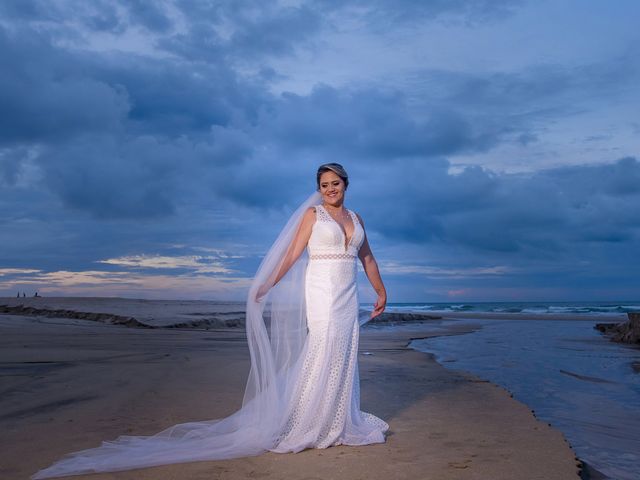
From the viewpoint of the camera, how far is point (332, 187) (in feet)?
16.3

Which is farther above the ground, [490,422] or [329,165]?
[329,165]

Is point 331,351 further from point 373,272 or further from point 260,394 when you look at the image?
point 373,272

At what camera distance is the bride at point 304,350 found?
458 centimetres

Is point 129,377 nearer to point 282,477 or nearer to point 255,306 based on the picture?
point 255,306

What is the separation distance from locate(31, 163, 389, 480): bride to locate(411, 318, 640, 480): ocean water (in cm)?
180

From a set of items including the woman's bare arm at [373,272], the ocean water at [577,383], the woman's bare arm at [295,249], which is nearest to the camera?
the ocean water at [577,383]

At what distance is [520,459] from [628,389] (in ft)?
13.9

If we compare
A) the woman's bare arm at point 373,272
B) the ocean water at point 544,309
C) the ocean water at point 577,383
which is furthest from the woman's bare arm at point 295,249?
the ocean water at point 544,309

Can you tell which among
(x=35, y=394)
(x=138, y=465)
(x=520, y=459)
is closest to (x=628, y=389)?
(x=520, y=459)

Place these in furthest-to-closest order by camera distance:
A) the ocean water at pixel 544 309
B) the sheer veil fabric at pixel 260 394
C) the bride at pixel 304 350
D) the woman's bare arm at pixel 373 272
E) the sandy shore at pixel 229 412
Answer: the ocean water at pixel 544 309, the woman's bare arm at pixel 373 272, the bride at pixel 304 350, the sheer veil fabric at pixel 260 394, the sandy shore at pixel 229 412

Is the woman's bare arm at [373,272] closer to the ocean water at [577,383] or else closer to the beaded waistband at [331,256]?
the beaded waistband at [331,256]

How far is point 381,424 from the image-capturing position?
4910 mm

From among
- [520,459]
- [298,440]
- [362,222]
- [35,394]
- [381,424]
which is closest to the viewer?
[520,459]

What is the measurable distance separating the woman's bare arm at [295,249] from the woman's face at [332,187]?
0.17 meters
